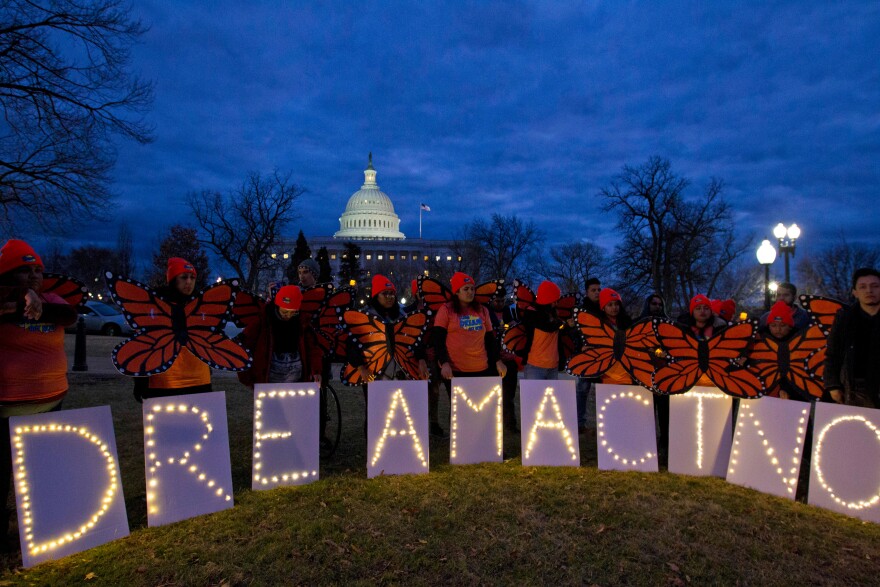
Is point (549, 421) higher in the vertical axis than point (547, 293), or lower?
lower

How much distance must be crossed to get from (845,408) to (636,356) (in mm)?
1897

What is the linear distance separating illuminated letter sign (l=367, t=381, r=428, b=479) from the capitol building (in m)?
43.9

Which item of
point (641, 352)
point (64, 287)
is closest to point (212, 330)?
point (64, 287)

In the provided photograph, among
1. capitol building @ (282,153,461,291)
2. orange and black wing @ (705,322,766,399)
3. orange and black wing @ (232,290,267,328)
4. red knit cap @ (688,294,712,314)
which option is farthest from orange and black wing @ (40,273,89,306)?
capitol building @ (282,153,461,291)

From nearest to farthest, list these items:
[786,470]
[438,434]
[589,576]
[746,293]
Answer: [589,576]
[786,470]
[438,434]
[746,293]

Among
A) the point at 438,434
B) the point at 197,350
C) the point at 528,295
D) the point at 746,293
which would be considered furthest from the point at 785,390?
the point at 746,293

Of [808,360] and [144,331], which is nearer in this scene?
[144,331]

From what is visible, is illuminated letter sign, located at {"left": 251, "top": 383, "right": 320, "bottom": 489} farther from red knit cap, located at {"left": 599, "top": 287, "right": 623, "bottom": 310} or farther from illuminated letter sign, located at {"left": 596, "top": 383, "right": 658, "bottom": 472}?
red knit cap, located at {"left": 599, "top": 287, "right": 623, "bottom": 310}

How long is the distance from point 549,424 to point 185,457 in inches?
144

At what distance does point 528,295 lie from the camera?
6.61 m

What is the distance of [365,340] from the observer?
5973 mm

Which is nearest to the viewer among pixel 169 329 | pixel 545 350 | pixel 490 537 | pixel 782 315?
pixel 490 537

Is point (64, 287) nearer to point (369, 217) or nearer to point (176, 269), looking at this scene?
point (176, 269)

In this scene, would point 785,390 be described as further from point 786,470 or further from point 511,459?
point 511,459
